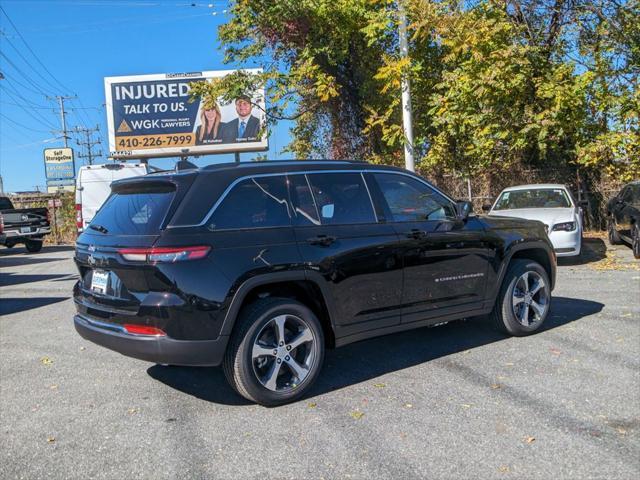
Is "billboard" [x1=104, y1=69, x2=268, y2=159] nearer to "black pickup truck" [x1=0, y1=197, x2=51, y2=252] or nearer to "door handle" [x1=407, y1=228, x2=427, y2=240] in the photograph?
"black pickup truck" [x1=0, y1=197, x2=51, y2=252]

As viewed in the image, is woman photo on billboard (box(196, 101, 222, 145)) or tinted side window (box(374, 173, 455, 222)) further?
woman photo on billboard (box(196, 101, 222, 145))

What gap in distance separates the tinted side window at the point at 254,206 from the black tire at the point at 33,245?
18.6 metres

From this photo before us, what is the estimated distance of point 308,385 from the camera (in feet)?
14.7

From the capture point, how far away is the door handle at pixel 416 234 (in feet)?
16.8

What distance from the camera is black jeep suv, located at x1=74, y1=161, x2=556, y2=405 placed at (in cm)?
399

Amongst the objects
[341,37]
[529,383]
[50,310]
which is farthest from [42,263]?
[529,383]

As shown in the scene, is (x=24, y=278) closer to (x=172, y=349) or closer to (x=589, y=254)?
(x=172, y=349)

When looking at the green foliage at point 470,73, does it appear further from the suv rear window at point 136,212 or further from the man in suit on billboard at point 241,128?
the suv rear window at point 136,212

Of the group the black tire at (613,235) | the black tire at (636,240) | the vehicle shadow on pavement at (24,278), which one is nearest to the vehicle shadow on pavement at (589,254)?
the black tire at (613,235)

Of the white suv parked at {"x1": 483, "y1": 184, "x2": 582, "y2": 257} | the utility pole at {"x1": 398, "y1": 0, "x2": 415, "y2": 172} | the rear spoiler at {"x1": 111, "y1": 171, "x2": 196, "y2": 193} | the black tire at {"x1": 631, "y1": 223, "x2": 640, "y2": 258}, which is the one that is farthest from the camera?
the utility pole at {"x1": 398, "y1": 0, "x2": 415, "y2": 172}

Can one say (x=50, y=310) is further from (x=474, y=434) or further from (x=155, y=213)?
(x=474, y=434)

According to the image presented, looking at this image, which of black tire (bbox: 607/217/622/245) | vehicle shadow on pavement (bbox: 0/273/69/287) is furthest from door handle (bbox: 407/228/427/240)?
black tire (bbox: 607/217/622/245)

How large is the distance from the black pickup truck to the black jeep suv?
16882mm

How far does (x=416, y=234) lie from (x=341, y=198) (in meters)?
0.79
